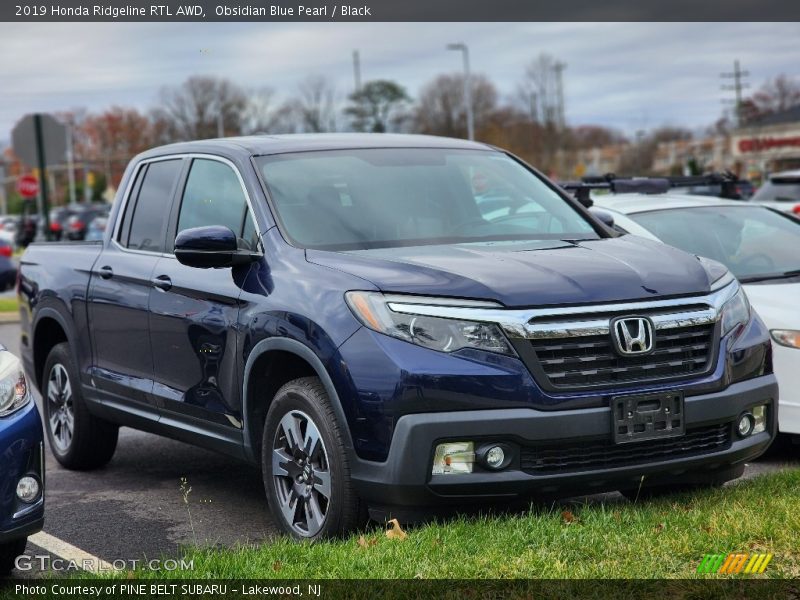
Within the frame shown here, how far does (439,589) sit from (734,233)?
4.66 meters

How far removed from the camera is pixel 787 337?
6617 mm

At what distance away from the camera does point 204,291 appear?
5.84 meters

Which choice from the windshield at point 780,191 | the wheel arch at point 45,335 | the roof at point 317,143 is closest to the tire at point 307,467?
the roof at point 317,143

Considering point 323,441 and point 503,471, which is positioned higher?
point 323,441

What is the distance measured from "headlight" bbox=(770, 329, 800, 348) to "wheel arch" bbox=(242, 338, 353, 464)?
2.83 metres

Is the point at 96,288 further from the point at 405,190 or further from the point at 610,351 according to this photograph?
the point at 610,351

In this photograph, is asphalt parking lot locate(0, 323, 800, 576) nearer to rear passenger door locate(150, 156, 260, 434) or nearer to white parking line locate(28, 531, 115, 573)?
white parking line locate(28, 531, 115, 573)

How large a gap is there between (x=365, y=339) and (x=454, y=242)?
1.11 meters

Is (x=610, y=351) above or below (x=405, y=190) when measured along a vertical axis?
below

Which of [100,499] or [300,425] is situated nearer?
[300,425]

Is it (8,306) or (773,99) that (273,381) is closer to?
(8,306)

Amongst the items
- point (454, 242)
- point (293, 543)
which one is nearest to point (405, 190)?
point (454, 242)

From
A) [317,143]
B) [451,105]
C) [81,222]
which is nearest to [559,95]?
[451,105]

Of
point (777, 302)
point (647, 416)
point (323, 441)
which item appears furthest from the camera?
point (777, 302)
